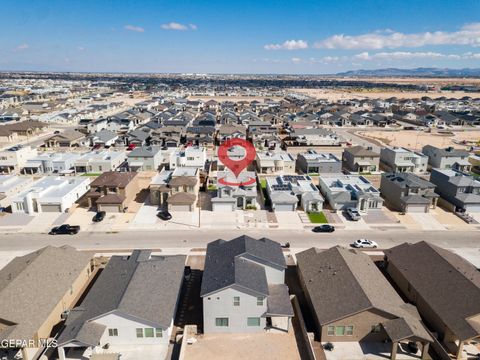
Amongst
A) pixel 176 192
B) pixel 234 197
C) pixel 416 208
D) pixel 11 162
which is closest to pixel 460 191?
pixel 416 208

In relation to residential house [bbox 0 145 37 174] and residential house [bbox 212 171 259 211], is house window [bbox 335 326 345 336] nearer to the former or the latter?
residential house [bbox 212 171 259 211]

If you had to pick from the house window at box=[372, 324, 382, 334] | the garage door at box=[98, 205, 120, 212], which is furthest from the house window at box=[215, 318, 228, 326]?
the garage door at box=[98, 205, 120, 212]

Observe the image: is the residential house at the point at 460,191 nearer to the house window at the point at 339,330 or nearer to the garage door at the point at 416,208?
the garage door at the point at 416,208

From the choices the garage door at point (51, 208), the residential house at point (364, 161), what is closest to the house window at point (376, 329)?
the garage door at point (51, 208)

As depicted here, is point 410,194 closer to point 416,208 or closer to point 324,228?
point 416,208

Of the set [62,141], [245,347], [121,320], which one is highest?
[62,141]

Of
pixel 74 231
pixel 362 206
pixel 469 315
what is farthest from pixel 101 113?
pixel 469 315
